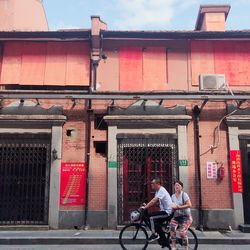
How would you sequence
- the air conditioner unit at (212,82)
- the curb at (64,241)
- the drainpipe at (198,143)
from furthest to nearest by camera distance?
the air conditioner unit at (212,82), the drainpipe at (198,143), the curb at (64,241)

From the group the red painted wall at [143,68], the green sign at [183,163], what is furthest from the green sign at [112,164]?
the red painted wall at [143,68]

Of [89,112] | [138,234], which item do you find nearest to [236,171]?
[138,234]

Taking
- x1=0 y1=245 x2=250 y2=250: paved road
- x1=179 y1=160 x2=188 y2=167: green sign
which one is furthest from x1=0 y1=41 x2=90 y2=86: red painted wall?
x1=0 y1=245 x2=250 y2=250: paved road

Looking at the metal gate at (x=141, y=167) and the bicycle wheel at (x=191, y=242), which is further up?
the metal gate at (x=141, y=167)

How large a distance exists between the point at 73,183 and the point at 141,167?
2352mm

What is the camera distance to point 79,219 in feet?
39.4

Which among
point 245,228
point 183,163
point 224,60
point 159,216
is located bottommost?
point 245,228

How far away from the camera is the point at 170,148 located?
12492mm

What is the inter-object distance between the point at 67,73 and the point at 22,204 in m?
4.76

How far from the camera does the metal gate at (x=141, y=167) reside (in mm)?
12281

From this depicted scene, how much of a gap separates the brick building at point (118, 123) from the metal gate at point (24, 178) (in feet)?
0.11

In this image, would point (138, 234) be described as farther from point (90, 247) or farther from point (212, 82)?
point (212, 82)

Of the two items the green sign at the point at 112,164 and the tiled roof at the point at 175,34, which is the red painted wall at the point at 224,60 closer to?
the tiled roof at the point at 175,34

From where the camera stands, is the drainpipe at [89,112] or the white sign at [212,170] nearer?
the drainpipe at [89,112]
